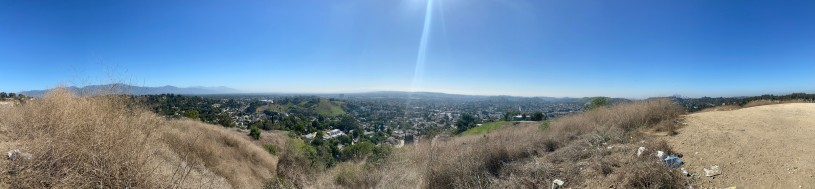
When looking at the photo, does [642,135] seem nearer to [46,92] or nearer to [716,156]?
[716,156]

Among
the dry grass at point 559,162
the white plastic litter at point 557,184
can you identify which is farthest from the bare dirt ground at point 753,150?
the white plastic litter at point 557,184

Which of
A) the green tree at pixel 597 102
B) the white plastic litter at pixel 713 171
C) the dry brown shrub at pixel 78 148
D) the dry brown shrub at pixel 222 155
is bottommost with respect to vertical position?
the dry brown shrub at pixel 222 155

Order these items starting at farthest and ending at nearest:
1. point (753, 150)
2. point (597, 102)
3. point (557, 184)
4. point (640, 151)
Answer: point (597, 102) < point (640, 151) < point (557, 184) < point (753, 150)

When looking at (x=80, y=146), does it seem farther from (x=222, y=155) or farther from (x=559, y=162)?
(x=559, y=162)

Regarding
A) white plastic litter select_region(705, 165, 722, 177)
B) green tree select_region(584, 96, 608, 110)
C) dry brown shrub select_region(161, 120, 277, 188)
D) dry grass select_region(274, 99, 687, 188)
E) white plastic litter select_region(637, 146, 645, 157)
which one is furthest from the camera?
green tree select_region(584, 96, 608, 110)

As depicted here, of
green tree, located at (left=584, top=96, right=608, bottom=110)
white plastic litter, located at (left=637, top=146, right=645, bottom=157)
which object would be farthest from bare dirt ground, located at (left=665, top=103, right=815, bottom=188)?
green tree, located at (left=584, top=96, right=608, bottom=110)

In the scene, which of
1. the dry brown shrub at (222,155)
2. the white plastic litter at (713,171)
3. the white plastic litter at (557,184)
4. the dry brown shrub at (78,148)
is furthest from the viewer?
the dry brown shrub at (222,155)

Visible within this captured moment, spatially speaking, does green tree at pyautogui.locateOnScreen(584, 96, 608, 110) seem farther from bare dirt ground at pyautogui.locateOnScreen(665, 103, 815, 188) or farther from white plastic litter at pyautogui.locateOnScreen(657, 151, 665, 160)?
white plastic litter at pyautogui.locateOnScreen(657, 151, 665, 160)

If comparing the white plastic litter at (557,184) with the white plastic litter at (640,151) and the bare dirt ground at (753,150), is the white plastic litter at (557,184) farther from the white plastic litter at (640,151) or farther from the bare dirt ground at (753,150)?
the bare dirt ground at (753,150)

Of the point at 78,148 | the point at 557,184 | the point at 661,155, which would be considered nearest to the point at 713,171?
the point at 661,155
